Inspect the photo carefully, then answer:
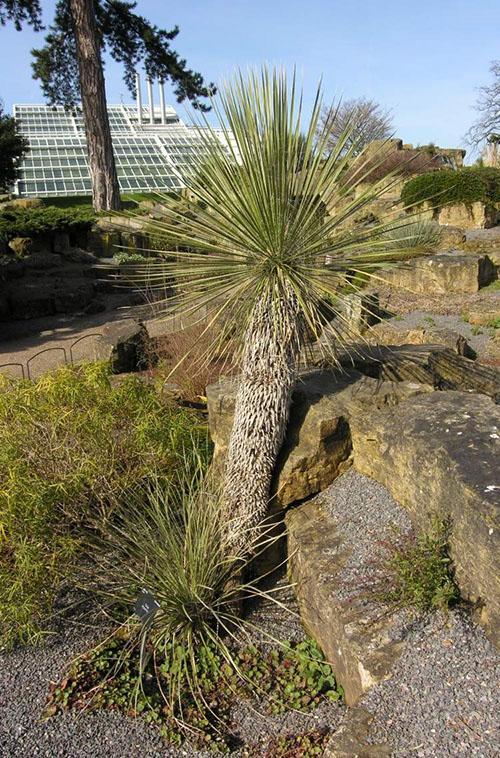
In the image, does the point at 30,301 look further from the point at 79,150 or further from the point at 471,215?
the point at 79,150

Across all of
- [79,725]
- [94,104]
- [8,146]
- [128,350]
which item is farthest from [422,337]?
[8,146]

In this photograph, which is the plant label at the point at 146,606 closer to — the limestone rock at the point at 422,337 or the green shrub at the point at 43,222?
the limestone rock at the point at 422,337

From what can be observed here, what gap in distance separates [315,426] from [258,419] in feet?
1.34

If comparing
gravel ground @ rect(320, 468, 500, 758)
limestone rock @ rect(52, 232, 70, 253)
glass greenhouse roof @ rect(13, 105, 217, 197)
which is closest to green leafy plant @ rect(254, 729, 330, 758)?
gravel ground @ rect(320, 468, 500, 758)

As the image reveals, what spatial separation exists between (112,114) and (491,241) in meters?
34.3

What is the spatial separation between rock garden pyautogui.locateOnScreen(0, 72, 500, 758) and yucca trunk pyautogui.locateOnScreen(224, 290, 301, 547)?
14 millimetres

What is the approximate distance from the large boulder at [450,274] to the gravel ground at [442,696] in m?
8.42

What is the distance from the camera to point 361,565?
3459 millimetres

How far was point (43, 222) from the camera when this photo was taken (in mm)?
15742

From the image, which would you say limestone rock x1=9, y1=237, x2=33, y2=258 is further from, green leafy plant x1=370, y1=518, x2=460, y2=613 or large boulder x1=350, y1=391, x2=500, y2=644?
green leafy plant x1=370, y1=518, x2=460, y2=613

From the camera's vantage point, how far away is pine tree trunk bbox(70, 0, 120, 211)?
1627cm

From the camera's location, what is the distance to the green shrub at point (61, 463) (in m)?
3.63

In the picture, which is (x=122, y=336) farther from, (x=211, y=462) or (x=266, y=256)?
(x=266, y=256)

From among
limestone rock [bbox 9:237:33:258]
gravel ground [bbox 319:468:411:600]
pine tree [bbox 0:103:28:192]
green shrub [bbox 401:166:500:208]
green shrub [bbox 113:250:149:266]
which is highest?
pine tree [bbox 0:103:28:192]
